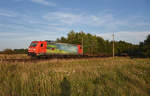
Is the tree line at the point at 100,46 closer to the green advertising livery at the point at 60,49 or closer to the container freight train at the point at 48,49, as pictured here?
the green advertising livery at the point at 60,49

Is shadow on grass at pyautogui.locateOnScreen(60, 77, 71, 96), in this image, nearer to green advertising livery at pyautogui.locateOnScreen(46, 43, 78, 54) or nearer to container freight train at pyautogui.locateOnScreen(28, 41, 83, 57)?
container freight train at pyautogui.locateOnScreen(28, 41, 83, 57)

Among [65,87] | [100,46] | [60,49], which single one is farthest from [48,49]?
[100,46]

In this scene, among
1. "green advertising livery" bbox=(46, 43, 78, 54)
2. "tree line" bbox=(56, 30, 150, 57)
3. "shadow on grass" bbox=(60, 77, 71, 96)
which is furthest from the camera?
"tree line" bbox=(56, 30, 150, 57)

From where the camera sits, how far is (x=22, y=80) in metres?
4.55

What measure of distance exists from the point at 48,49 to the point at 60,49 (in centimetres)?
277

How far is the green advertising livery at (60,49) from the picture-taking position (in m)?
20.3

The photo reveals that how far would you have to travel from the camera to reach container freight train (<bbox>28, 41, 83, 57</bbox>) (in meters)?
18.6

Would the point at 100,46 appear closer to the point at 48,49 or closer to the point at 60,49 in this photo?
the point at 60,49

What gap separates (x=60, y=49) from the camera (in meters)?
22.2

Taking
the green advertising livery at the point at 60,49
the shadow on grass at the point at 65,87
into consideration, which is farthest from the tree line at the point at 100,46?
the shadow on grass at the point at 65,87

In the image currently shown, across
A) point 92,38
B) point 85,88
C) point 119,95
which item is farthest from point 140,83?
point 92,38

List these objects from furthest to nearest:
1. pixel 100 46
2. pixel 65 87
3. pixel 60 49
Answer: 1. pixel 100 46
2. pixel 60 49
3. pixel 65 87

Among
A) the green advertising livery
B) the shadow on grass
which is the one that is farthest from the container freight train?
the shadow on grass

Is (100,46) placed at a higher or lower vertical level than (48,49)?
higher
